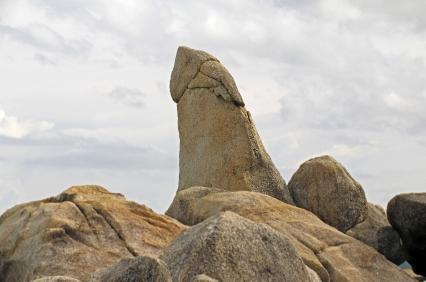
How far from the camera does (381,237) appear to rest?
2866cm

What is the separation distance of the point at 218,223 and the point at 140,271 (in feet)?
8.63

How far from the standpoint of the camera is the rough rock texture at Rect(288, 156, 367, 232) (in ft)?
95.5

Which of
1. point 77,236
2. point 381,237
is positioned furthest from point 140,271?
point 381,237

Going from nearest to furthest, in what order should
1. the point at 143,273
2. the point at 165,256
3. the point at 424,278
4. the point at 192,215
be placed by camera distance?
the point at 143,273 < the point at 165,256 < the point at 192,215 < the point at 424,278

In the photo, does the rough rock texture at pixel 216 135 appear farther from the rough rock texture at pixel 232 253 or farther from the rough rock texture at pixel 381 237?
the rough rock texture at pixel 232 253

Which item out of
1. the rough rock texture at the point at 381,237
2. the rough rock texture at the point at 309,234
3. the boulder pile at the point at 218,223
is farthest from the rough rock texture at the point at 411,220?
the rough rock texture at the point at 309,234

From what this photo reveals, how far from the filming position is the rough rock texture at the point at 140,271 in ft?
33.3

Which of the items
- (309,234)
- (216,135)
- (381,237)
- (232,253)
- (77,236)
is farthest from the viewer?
(216,135)

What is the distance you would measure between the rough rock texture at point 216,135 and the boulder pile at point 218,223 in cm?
4

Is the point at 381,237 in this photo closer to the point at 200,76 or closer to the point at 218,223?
the point at 200,76

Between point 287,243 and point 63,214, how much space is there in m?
7.96

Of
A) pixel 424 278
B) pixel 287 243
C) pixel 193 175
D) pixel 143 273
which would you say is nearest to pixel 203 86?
pixel 193 175

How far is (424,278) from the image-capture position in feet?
95.7

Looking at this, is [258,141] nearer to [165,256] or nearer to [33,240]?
[33,240]
